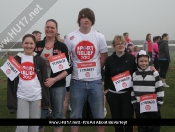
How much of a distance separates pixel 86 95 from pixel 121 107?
522mm

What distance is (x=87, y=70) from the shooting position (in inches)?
119

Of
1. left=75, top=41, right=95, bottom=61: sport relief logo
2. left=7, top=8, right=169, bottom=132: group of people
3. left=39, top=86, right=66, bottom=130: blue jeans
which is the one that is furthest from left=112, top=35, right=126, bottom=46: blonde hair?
left=39, top=86, right=66, bottom=130: blue jeans

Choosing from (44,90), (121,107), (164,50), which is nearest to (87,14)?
(44,90)

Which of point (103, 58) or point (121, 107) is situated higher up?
point (103, 58)

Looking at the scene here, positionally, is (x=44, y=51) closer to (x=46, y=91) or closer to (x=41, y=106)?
(x=46, y=91)

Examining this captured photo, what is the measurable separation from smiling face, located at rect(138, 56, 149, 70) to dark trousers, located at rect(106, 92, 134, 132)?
0.42m

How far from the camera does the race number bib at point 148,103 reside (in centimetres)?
307

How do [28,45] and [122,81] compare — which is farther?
[122,81]

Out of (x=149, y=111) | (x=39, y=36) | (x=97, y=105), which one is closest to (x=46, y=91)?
(x=97, y=105)

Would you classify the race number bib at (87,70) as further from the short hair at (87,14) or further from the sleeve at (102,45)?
the short hair at (87,14)

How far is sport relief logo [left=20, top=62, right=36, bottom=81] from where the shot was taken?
2866 mm

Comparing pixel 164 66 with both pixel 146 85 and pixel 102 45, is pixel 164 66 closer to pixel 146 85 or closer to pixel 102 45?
pixel 146 85

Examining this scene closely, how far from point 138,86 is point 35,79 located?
1389 millimetres

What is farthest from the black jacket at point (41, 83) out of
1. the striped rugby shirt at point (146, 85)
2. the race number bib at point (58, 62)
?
the striped rugby shirt at point (146, 85)
